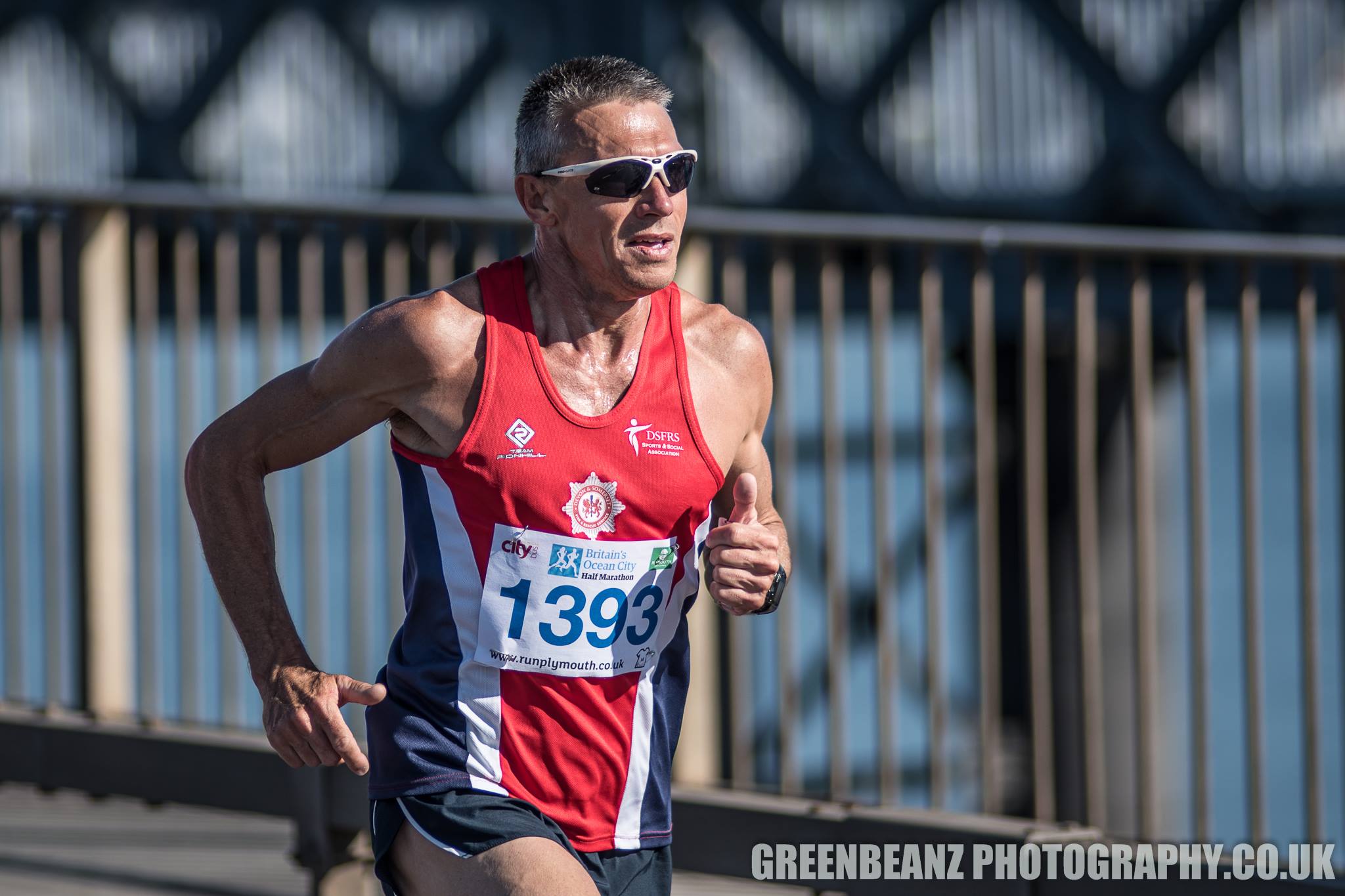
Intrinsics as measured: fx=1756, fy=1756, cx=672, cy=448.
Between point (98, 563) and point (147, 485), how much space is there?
0.26 metres

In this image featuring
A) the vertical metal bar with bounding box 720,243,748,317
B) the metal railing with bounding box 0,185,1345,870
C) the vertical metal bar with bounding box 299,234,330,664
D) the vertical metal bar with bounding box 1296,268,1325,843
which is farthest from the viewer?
the vertical metal bar with bounding box 299,234,330,664

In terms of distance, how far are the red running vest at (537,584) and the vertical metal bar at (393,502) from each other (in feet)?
5.25

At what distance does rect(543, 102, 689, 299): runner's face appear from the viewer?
8.92ft

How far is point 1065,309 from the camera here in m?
8.86

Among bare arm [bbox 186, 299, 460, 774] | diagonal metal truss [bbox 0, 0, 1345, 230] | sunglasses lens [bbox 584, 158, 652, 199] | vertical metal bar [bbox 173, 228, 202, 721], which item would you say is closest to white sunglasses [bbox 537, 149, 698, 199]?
sunglasses lens [bbox 584, 158, 652, 199]

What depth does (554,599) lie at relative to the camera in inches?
108

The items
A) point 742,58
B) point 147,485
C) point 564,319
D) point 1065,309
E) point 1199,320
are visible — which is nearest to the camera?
point 564,319

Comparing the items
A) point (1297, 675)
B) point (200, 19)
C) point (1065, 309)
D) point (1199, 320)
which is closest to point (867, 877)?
point (1199, 320)

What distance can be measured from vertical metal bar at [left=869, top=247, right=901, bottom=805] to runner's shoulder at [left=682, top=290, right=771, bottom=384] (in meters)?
1.31

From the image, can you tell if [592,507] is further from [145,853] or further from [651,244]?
[145,853]

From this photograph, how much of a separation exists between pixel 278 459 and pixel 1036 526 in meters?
2.16

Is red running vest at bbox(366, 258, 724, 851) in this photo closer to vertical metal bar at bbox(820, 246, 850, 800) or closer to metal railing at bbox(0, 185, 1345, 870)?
metal railing at bbox(0, 185, 1345, 870)

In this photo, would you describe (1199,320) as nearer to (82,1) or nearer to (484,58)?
(484,58)

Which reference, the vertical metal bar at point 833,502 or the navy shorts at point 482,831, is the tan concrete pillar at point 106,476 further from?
the navy shorts at point 482,831
